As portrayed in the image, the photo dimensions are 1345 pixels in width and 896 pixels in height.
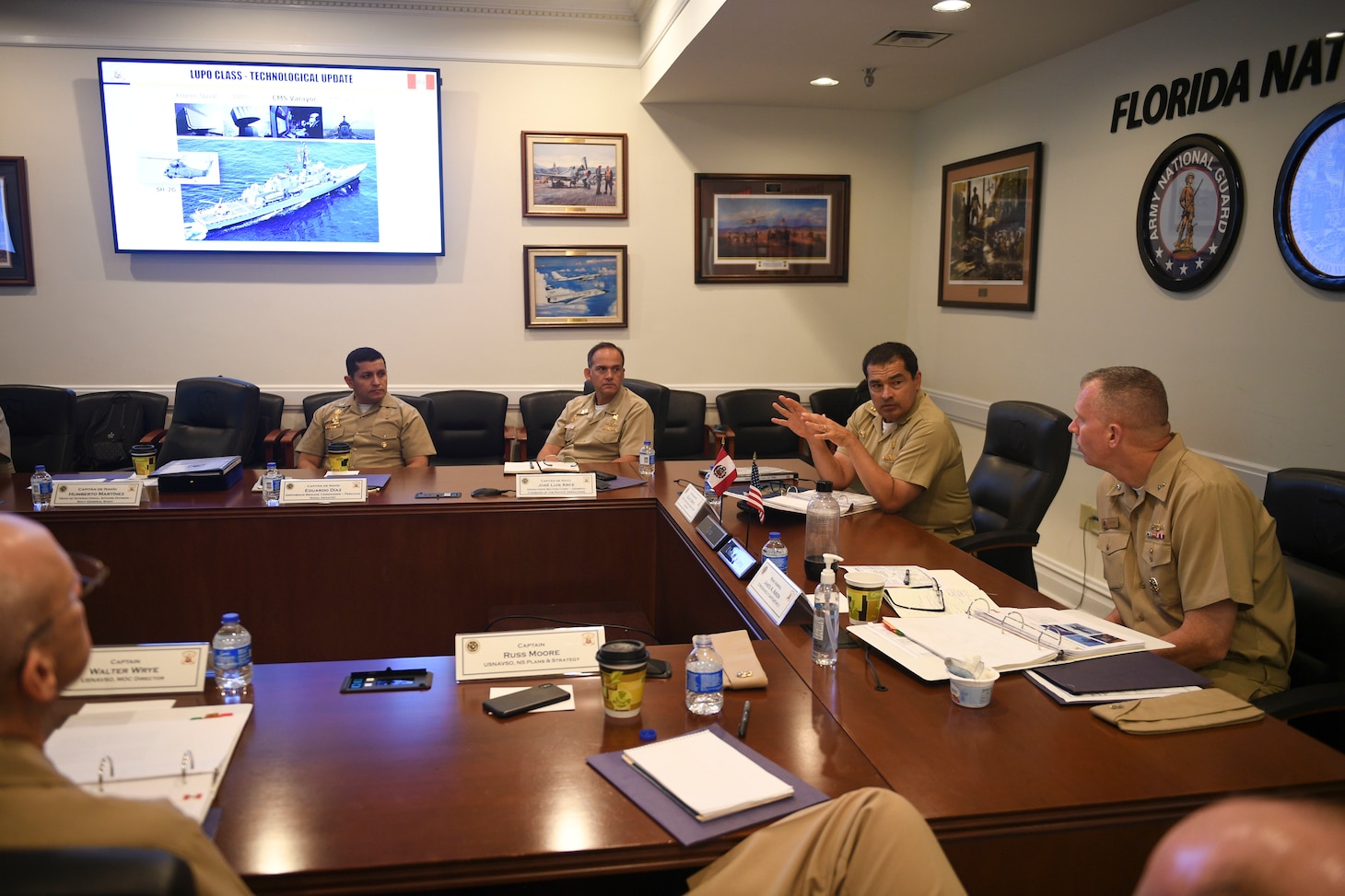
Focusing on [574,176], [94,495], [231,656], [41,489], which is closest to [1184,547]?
[231,656]

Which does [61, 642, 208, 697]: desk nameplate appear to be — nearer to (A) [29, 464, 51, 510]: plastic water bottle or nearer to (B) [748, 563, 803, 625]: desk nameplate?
(B) [748, 563, 803, 625]: desk nameplate

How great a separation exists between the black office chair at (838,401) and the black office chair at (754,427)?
0.27 metres

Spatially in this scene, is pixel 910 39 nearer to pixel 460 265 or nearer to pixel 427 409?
pixel 460 265

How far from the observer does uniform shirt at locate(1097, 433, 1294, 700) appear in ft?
6.02

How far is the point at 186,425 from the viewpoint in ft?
12.7

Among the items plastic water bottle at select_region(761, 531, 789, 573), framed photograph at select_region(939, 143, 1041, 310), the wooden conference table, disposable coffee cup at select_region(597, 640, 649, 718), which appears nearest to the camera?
the wooden conference table

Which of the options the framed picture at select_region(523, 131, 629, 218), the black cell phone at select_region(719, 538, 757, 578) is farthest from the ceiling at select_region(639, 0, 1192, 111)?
the black cell phone at select_region(719, 538, 757, 578)

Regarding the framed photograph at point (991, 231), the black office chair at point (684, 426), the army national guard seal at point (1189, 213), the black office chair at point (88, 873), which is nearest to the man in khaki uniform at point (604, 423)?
the black office chair at point (684, 426)

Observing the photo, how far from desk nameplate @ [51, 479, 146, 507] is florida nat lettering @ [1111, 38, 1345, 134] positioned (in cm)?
378

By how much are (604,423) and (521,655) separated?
237 cm

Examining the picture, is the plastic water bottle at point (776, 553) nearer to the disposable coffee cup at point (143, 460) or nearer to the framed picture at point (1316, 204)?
the framed picture at point (1316, 204)

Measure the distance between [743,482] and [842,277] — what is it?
264cm

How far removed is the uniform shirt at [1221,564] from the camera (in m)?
1.83

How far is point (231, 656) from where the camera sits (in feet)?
4.98
